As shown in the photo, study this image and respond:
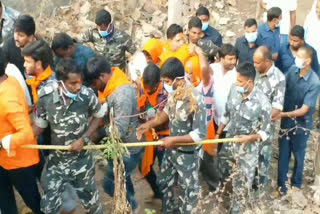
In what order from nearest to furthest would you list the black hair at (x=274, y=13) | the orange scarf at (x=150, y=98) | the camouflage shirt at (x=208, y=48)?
1. the orange scarf at (x=150, y=98)
2. the camouflage shirt at (x=208, y=48)
3. the black hair at (x=274, y=13)

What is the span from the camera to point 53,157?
13.4ft

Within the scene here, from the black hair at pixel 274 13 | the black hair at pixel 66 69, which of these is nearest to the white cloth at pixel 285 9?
the black hair at pixel 274 13

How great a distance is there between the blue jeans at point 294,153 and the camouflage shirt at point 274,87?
49 centimetres

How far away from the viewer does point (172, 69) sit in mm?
4125

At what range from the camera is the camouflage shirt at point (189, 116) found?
406cm

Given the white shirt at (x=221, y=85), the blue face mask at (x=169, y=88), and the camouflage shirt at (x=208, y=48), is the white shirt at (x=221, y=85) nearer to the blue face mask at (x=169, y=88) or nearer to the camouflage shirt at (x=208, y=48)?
the camouflage shirt at (x=208, y=48)

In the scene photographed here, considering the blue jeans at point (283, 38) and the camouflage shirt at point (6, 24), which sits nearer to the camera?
the camouflage shirt at point (6, 24)

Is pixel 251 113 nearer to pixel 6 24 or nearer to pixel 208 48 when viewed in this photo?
pixel 208 48

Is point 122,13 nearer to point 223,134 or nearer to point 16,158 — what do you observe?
point 223,134

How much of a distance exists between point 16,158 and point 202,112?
1.69 metres

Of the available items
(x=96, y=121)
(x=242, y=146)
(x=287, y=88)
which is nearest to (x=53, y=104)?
(x=96, y=121)

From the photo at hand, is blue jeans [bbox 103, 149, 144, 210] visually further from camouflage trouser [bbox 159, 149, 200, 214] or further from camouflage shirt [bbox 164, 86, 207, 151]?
camouflage shirt [bbox 164, 86, 207, 151]

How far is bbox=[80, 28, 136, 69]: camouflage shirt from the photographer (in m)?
5.90

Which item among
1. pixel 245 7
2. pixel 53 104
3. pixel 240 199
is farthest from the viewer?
pixel 245 7
